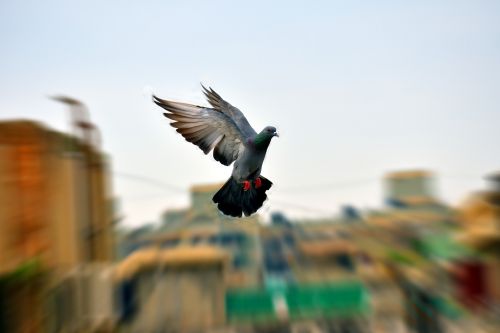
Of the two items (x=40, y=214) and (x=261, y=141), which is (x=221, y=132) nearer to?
(x=261, y=141)

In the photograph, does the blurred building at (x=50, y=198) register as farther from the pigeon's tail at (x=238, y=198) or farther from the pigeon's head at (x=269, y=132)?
the pigeon's head at (x=269, y=132)

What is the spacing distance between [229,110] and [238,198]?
120 centimetres

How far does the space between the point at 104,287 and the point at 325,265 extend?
469 centimetres

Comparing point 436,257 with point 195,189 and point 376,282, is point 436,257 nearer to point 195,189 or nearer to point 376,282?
point 376,282

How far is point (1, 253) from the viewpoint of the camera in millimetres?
12422

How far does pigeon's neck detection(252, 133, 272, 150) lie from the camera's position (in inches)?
312

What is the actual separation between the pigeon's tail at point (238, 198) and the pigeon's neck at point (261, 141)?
0.95 meters

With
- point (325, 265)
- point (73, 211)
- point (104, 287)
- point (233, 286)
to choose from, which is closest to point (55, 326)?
point (104, 287)

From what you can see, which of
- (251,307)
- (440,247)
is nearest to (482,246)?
(440,247)

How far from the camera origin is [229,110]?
27.4ft

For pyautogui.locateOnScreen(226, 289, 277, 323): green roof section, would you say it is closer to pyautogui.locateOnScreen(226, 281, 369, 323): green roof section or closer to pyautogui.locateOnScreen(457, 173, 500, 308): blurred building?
pyautogui.locateOnScreen(226, 281, 369, 323): green roof section

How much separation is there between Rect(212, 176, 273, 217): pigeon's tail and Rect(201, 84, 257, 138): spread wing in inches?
30.0

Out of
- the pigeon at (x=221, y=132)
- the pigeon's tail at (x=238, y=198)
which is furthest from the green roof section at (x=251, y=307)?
the pigeon at (x=221, y=132)

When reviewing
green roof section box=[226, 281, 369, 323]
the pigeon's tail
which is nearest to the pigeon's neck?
the pigeon's tail
